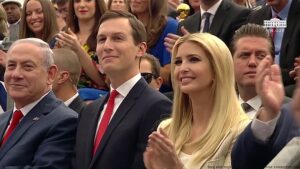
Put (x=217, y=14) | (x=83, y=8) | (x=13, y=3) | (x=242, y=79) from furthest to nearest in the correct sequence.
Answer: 1. (x=13, y=3)
2. (x=83, y=8)
3. (x=217, y=14)
4. (x=242, y=79)

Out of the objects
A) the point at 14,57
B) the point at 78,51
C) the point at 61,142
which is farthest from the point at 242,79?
the point at 78,51

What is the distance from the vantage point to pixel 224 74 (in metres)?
4.52

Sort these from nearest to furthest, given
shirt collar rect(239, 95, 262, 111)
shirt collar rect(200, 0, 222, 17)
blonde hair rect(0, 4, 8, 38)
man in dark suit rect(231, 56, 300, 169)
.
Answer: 1. man in dark suit rect(231, 56, 300, 169)
2. shirt collar rect(239, 95, 262, 111)
3. shirt collar rect(200, 0, 222, 17)
4. blonde hair rect(0, 4, 8, 38)

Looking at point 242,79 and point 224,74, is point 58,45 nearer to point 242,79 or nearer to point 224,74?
point 242,79

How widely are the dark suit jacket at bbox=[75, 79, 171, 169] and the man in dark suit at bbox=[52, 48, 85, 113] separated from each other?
100 centimetres

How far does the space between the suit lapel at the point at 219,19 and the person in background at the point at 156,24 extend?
23.6 inches

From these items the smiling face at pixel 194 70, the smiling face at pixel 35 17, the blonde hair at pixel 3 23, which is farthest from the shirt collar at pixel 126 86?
the blonde hair at pixel 3 23

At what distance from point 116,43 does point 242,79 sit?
0.87 metres

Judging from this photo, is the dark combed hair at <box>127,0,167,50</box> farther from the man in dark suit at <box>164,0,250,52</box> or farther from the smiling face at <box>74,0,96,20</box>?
the smiling face at <box>74,0,96,20</box>

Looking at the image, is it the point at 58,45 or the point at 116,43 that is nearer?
the point at 116,43

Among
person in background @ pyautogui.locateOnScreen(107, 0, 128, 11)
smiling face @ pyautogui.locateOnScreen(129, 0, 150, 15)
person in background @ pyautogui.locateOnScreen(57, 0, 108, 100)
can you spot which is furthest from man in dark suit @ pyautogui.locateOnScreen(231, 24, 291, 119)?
person in background @ pyautogui.locateOnScreen(107, 0, 128, 11)

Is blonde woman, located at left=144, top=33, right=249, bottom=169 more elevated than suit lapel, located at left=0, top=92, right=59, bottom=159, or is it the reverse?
blonde woman, located at left=144, top=33, right=249, bottom=169

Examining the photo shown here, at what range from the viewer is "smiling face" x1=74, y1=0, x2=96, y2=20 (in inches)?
299

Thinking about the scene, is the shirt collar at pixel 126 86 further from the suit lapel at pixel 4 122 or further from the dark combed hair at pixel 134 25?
the suit lapel at pixel 4 122
